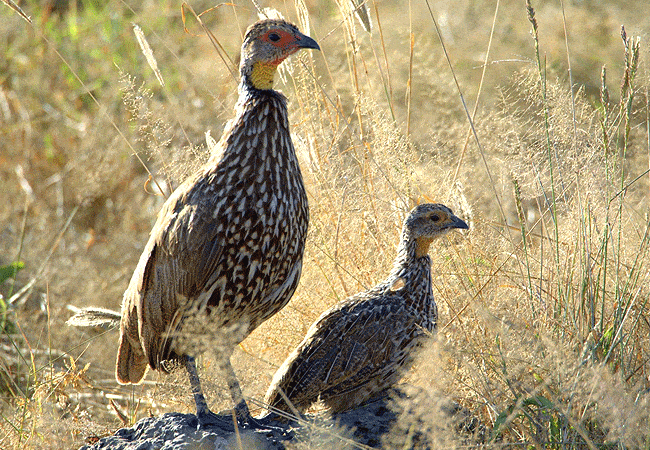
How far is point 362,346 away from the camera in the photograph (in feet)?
11.2

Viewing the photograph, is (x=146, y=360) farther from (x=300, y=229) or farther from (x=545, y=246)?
(x=545, y=246)

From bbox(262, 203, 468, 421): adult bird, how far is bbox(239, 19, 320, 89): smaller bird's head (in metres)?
1.05

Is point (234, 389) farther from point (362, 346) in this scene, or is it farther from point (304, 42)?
point (304, 42)

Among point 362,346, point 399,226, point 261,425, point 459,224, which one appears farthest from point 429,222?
point 261,425

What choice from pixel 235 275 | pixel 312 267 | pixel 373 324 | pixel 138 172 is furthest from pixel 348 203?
pixel 138 172

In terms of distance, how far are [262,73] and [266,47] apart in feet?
0.38

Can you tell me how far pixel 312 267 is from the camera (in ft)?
13.4

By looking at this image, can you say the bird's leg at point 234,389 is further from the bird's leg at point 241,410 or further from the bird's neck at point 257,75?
the bird's neck at point 257,75

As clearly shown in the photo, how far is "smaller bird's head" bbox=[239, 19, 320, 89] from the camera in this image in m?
3.18

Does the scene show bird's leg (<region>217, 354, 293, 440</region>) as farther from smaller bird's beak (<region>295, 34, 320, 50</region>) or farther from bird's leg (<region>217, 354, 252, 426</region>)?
smaller bird's beak (<region>295, 34, 320, 50</region>)

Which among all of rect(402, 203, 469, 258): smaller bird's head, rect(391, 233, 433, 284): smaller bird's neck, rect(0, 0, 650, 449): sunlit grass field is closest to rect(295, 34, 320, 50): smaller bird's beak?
rect(0, 0, 650, 449): sunlit grass field

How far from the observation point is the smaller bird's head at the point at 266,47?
3.18 meters

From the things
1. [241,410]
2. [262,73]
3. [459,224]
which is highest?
[262,73]

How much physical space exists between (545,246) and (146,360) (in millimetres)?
2155
